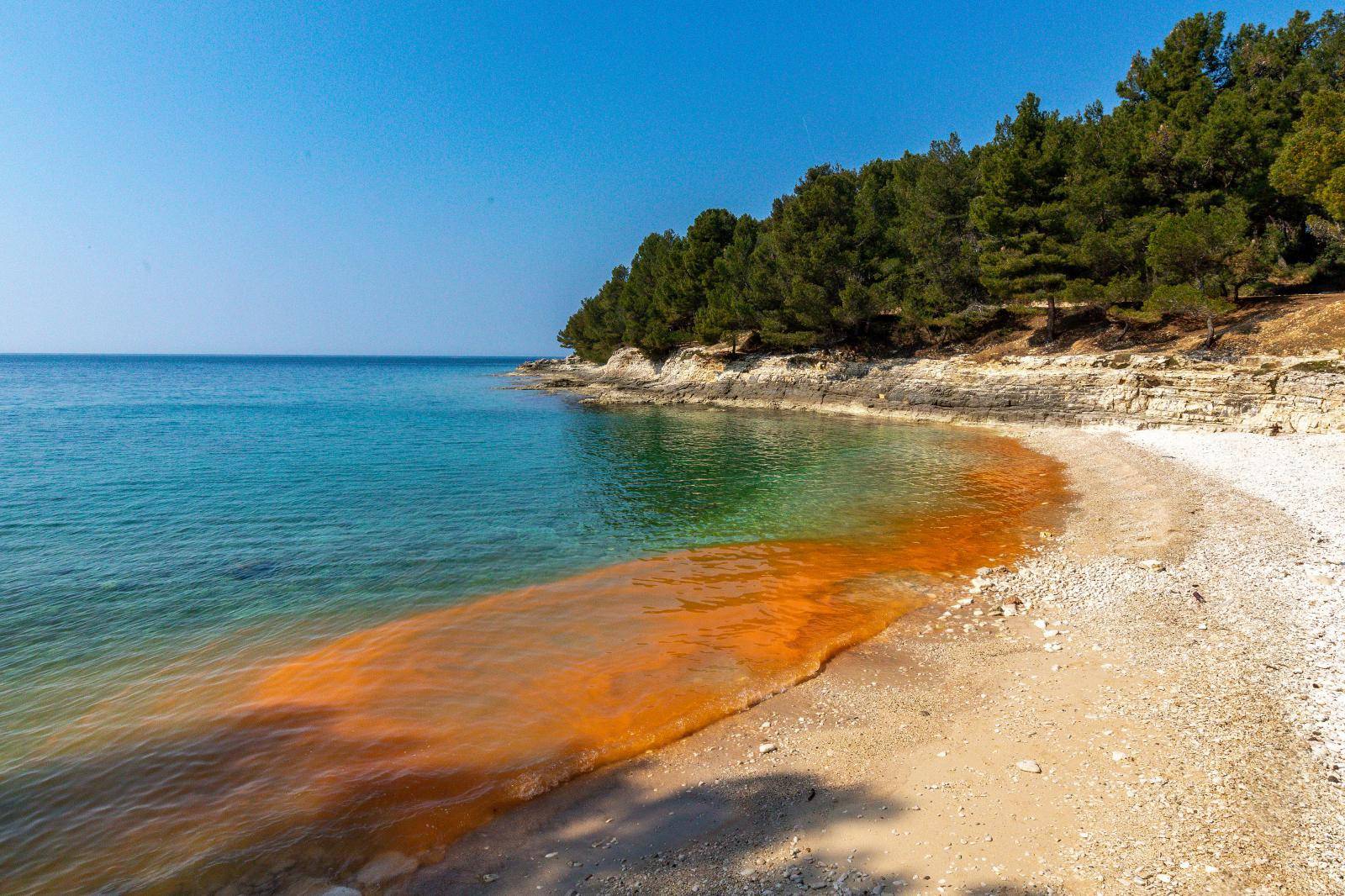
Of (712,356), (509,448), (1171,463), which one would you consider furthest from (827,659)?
(712,356)

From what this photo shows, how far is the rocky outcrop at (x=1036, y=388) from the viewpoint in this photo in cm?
2475

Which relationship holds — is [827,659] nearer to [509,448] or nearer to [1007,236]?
[509,448]

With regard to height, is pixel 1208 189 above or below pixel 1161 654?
above

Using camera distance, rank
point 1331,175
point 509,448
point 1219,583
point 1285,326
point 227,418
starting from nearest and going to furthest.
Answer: point 1219,583 → point 1331,175 → point 1285,326 → point 509,448 → point 227,418

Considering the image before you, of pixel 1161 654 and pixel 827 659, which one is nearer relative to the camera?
pixel 1161 654

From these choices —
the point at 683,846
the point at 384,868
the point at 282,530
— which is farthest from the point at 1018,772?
the point at 282,530

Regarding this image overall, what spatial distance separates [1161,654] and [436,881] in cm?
925

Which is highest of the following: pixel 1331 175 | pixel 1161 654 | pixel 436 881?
pixel 1331 175

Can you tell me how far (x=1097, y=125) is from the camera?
38.0 metres

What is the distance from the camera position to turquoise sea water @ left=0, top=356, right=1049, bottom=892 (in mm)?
8211

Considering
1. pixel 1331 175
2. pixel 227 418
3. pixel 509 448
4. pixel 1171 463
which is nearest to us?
pixel 1171 463

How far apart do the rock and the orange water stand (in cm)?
13

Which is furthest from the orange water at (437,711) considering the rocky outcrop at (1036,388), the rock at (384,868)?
the rocky outcrop at (1036,388)

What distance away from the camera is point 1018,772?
5.86 m
